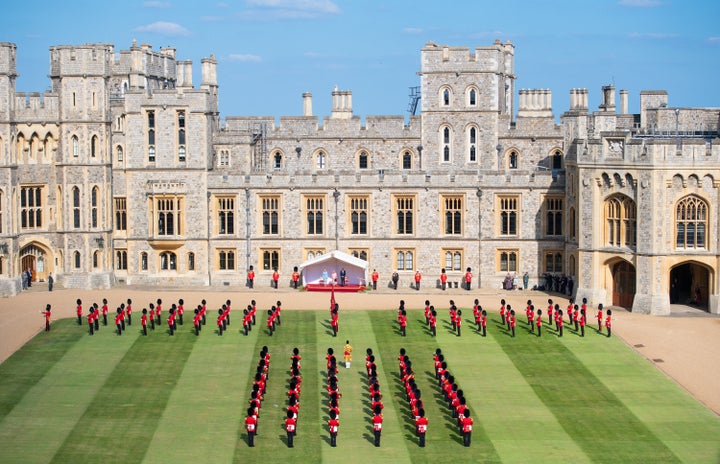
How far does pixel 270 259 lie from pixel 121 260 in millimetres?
8212

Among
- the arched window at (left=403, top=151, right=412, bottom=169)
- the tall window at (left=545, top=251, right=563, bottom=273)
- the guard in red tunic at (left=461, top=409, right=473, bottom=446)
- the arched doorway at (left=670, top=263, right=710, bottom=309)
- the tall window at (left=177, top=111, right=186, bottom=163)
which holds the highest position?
the tall window at (left=177, top=111, right=186, bottom=163)

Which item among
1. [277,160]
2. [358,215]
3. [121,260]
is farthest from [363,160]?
[121,260]

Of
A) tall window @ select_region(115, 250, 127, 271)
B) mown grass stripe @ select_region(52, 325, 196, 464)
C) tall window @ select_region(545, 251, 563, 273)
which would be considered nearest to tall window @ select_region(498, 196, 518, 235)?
tall window @ select_region(545, 251, 563, 273)

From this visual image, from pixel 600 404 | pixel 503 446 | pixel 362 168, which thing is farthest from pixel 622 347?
pixel 362 168

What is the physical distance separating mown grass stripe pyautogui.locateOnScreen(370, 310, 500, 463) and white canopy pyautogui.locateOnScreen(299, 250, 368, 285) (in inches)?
287

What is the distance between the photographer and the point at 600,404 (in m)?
49.7

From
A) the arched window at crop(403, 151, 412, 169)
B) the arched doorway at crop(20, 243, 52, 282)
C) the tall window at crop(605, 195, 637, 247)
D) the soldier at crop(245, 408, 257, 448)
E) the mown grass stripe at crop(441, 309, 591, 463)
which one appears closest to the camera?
A: the mown grass stripe at crop(441, 309, 591, 463)

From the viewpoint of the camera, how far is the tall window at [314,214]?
73375 millimetres

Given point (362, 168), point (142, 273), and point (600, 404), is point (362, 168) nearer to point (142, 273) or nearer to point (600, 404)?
point (142, 273)

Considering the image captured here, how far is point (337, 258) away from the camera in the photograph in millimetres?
70875

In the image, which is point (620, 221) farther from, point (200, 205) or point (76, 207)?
point (76, 207)

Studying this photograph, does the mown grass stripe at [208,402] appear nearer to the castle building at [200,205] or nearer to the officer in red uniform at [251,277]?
the officer in red uniform at [251,277]

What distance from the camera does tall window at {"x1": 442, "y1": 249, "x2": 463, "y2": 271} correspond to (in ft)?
239

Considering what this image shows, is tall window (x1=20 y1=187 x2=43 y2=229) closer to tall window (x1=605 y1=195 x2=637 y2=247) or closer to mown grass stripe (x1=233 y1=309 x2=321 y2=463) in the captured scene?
mown grass stripe (x1=233 y1=309 x2=321 y2=463)
